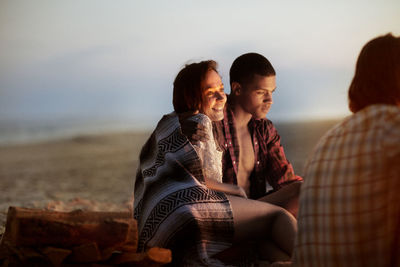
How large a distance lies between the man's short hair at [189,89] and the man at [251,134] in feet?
1.91

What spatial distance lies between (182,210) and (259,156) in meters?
1.47

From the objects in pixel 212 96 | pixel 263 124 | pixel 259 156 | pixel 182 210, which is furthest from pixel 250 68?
pixel 182 210

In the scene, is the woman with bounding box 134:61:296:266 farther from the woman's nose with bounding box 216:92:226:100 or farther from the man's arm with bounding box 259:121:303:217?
the man's arm with bounding box 259:121:303:217

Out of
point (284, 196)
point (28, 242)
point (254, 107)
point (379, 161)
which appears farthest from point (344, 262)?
point (254, 107)

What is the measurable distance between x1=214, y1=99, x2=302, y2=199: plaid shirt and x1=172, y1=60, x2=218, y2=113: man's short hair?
571 millimetres

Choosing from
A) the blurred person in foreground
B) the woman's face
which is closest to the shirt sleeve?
the woman's face

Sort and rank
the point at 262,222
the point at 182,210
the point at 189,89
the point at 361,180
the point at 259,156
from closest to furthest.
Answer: the point at 361,180 < the point at 182,210 < the point at 262,222 < the point at 189,89 < the point at 259,156

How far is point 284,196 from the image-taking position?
425cm

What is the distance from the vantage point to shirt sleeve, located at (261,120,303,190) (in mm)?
4844

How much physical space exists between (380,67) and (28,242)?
229cm

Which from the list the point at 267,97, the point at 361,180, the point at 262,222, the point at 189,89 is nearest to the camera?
the point at 361,180

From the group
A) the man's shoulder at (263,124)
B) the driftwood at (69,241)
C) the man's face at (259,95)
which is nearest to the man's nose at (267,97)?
the man's face at (259,95)

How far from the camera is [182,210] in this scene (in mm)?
3586

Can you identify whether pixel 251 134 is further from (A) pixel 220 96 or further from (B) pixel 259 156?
(A) pixel 220 96
